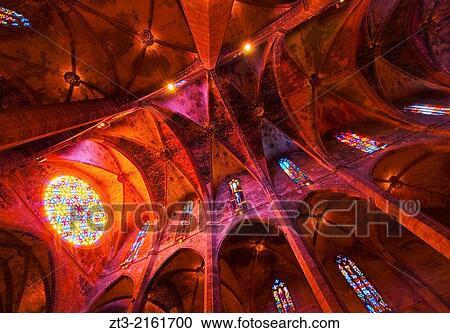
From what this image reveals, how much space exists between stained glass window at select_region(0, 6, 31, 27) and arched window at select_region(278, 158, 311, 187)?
972 centimetres

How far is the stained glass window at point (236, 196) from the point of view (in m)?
11.0

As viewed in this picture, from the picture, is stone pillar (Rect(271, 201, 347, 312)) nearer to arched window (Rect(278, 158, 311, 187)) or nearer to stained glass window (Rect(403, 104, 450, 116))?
arched window (Rect(278, 158, 311, 187))

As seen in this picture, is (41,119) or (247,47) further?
(247,47)

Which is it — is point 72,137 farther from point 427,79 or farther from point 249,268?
point 427,79

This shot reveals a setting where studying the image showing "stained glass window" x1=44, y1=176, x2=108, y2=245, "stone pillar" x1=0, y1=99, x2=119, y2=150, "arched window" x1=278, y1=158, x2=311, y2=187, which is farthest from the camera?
"arched window" x1=278, y1=158, x2=311, y2=187

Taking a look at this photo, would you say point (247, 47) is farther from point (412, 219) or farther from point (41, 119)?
point (412, 219)

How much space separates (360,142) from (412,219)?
4.84 metres

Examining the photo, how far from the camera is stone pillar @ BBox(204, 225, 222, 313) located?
7238 mm

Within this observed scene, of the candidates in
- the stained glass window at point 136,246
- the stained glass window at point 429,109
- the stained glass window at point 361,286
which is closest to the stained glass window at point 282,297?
the stained glass window at point 361,286

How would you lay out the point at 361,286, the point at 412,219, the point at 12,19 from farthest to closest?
the point at 361,286, the point at 12,19, the point at 412,219

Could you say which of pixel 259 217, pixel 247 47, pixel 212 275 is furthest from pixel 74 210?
pixel 247 47

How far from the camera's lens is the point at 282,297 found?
38.7ft

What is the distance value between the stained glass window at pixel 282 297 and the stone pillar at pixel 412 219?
5230 mm

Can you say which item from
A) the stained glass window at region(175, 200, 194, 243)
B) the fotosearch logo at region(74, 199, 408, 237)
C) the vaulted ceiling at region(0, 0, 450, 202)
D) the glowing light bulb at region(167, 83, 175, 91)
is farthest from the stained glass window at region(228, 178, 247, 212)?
the glowing light bulb at region(167, 83, 175, 91)
